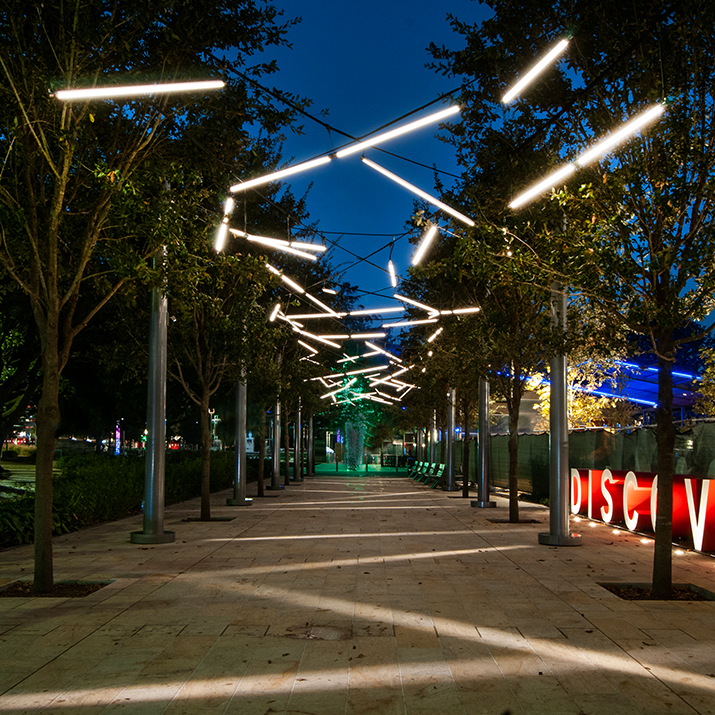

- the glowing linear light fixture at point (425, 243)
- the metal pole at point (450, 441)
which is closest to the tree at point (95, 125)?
the glowing linear light fixture at point (425, 243)

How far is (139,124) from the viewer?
8875mm

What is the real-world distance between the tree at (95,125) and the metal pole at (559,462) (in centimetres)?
607

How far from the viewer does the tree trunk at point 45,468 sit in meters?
7.59

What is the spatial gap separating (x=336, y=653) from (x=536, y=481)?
1678 cm

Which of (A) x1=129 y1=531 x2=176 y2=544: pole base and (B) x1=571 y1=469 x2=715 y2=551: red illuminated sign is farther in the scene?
(A) x1=129 y1=531 x2=176 y2=544: pole base

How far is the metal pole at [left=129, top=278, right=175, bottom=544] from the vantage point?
1166 cm

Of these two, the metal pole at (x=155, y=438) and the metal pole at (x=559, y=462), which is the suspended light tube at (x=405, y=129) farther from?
the metal pole at (x=155, y=438)

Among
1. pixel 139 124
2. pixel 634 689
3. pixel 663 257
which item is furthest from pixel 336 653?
pixel 139 124

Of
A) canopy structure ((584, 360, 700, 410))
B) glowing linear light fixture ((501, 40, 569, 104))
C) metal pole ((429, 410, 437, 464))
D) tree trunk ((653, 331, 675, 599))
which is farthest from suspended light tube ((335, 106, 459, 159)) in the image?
metal pole ((429, 410, 437, 464))

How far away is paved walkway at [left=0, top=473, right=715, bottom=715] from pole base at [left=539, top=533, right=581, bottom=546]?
34 centimetres

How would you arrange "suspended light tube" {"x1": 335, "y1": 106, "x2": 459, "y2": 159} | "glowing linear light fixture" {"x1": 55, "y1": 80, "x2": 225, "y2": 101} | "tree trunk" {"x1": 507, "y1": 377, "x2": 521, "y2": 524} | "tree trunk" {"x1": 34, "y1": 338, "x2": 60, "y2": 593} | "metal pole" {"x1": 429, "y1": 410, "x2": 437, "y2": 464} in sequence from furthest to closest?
"metal pole" {"x1": 429, "y1": 410, "x2": 437, "y2": 464} → "tree trunk" {"x1": 507, "y1": 377, "x2": 521, "y2": 524} → "tree trunk" {"x1": 34, "y1": 338, "x2": 60, "y2": 593} → "suspended light tube" {"x1": 335, "y1": 106, "x2": 459, "y2": 159} → "glowing linear light fixture" {"x1": 55, "y1": 80, "x2": 225, "y2": 101}

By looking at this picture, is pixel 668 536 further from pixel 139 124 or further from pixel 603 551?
pixel 139 124

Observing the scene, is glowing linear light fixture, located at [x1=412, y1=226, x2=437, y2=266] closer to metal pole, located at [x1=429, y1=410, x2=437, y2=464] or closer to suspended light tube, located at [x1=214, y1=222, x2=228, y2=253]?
suspended light tube, located at [x1=214, y1=222, x2=228, y2=253]

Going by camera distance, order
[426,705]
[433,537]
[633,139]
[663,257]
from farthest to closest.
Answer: [433,537] → [633,139] → [663,257] → [426,705]
